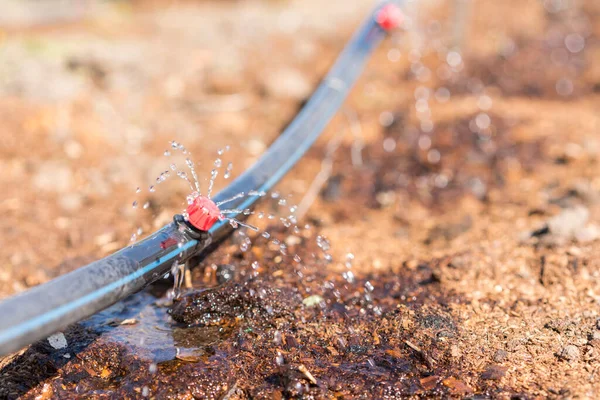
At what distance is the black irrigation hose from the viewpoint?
173cm

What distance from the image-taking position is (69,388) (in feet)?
7.22

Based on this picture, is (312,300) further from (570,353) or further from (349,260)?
(570,353)

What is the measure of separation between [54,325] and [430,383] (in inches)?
52.1

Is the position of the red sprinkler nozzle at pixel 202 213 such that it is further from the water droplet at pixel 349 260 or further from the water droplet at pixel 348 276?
the water droplet at pixel 349 260

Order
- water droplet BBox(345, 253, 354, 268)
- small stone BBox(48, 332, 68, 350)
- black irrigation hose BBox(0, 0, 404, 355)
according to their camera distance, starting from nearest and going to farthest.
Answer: black irrigation hose BBox(0, 0, 404, 355) < small stone BBox(48, 332, 68, 350) < water droplet BBox(345, 253, 354, 268)

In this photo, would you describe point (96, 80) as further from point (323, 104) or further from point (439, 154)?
point (439, 154)

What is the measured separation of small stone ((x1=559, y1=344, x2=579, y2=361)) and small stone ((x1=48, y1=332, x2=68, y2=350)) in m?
1.94

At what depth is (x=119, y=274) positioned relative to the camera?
2.03 meters

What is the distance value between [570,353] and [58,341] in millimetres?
2001

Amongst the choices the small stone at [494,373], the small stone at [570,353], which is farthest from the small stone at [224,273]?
the small stone at [570,353]

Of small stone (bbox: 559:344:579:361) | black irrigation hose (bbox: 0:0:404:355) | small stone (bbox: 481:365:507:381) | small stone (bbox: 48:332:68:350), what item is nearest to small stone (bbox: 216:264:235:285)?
black irrigation hose (bbox: 0:0:404:355)

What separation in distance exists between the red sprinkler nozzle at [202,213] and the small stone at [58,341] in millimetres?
721

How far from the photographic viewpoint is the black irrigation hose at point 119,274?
1732mm

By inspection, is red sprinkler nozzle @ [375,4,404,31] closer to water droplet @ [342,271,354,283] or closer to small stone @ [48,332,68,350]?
water droplet @ [342,271,354,283]
